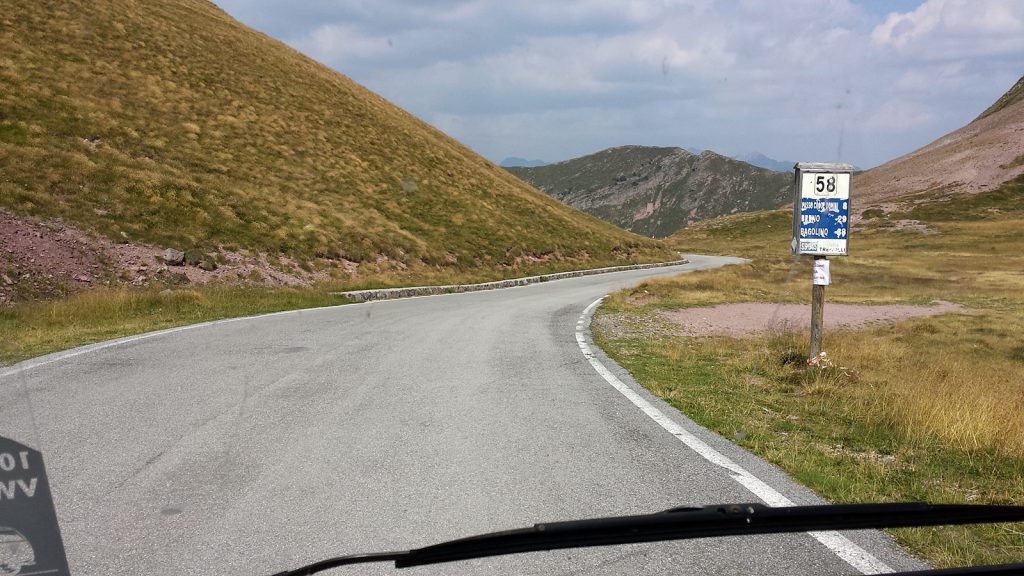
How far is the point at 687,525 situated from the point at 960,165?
136799 mm

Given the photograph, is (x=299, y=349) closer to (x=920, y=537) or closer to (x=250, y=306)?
(x=250, y=306)

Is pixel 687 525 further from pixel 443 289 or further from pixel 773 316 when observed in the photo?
pixel 443 289

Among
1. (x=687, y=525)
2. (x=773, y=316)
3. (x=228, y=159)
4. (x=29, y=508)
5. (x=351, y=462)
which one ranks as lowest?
(x=773, y=316)

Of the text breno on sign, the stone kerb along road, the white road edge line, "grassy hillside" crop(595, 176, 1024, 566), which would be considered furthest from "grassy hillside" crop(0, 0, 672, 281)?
the text breno on sign

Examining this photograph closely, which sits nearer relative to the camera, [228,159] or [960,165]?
[228,159]

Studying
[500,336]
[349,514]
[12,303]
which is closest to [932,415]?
[349,514]

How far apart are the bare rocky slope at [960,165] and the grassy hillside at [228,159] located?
263 feet

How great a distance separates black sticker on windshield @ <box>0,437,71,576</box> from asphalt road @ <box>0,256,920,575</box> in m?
1.16

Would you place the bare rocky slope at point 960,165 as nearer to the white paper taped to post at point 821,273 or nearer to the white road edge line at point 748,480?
the white paper taped to post at point 821,273

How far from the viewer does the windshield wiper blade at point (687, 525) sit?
→ 2.56 meters

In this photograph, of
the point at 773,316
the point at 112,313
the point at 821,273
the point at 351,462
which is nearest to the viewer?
the point at 351,462

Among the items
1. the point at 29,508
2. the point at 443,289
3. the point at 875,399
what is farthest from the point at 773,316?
the point at 29,508

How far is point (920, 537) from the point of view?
3561 millimetres

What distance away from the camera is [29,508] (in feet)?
6.40
